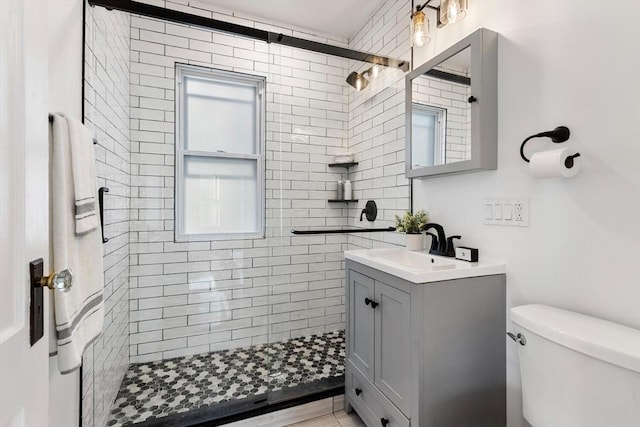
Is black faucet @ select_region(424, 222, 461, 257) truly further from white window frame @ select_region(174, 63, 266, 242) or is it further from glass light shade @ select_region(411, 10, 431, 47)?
white window frame @ select_region(174, 63, 266, 242)

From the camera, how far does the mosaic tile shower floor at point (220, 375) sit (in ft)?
5.84

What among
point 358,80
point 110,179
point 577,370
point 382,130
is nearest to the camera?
point 577,370

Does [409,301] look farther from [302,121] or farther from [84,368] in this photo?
[302,121]

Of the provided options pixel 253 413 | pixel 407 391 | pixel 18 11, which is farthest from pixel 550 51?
pixel 253 413

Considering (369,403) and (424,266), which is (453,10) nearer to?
(424,266)

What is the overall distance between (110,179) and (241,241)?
3.46 feet

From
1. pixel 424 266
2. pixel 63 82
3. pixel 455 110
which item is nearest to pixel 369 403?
pixel 424 266

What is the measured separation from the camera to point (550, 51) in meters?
1.24

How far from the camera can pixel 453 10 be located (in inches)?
64.6

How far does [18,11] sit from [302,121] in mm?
2019

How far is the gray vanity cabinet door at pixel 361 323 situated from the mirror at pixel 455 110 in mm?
779

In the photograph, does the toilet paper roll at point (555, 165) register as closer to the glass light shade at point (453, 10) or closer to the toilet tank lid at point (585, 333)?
the toilet tank lid at point (585, 333)

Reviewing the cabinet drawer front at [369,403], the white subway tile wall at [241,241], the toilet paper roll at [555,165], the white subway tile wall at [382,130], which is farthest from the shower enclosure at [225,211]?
the toilet paper roll at [555,165]

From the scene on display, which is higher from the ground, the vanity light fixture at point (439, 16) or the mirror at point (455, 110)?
the vanity light fixture at point (439, 16)
